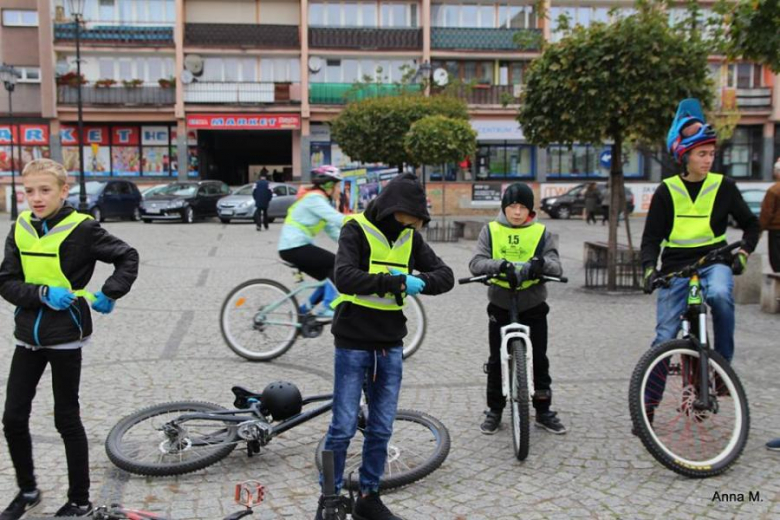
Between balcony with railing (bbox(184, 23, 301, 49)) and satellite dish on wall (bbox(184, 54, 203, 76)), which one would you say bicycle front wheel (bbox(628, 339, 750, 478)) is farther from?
balcony with railing (bbox(184, 23, 301, 49))

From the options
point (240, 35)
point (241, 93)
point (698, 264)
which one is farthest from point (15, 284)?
point (240, 35)

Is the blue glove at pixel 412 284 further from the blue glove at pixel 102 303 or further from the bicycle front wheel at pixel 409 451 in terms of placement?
the blue glove at pixel 102 303

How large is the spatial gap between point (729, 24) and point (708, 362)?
16.2 ft

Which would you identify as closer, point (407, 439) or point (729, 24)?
point (407, 439)

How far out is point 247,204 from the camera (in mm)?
27734

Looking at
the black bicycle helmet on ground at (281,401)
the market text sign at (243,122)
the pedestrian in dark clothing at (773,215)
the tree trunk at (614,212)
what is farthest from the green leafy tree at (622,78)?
the market text sign at (243,122)

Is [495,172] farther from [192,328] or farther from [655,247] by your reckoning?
[655,247]

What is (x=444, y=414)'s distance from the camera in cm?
544

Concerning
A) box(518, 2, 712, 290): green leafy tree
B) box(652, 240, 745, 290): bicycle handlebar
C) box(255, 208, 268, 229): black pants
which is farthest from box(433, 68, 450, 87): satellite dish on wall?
box(652, 240, 745, 290): bicycle handlebar

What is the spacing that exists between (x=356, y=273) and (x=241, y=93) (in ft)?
123

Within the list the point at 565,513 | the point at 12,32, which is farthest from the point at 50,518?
the point at 12,32

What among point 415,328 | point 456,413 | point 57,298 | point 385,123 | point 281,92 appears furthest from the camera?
point 281,92

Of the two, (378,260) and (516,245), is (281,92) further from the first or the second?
(378,260)

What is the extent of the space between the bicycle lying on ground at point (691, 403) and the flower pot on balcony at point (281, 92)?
1449 inches
